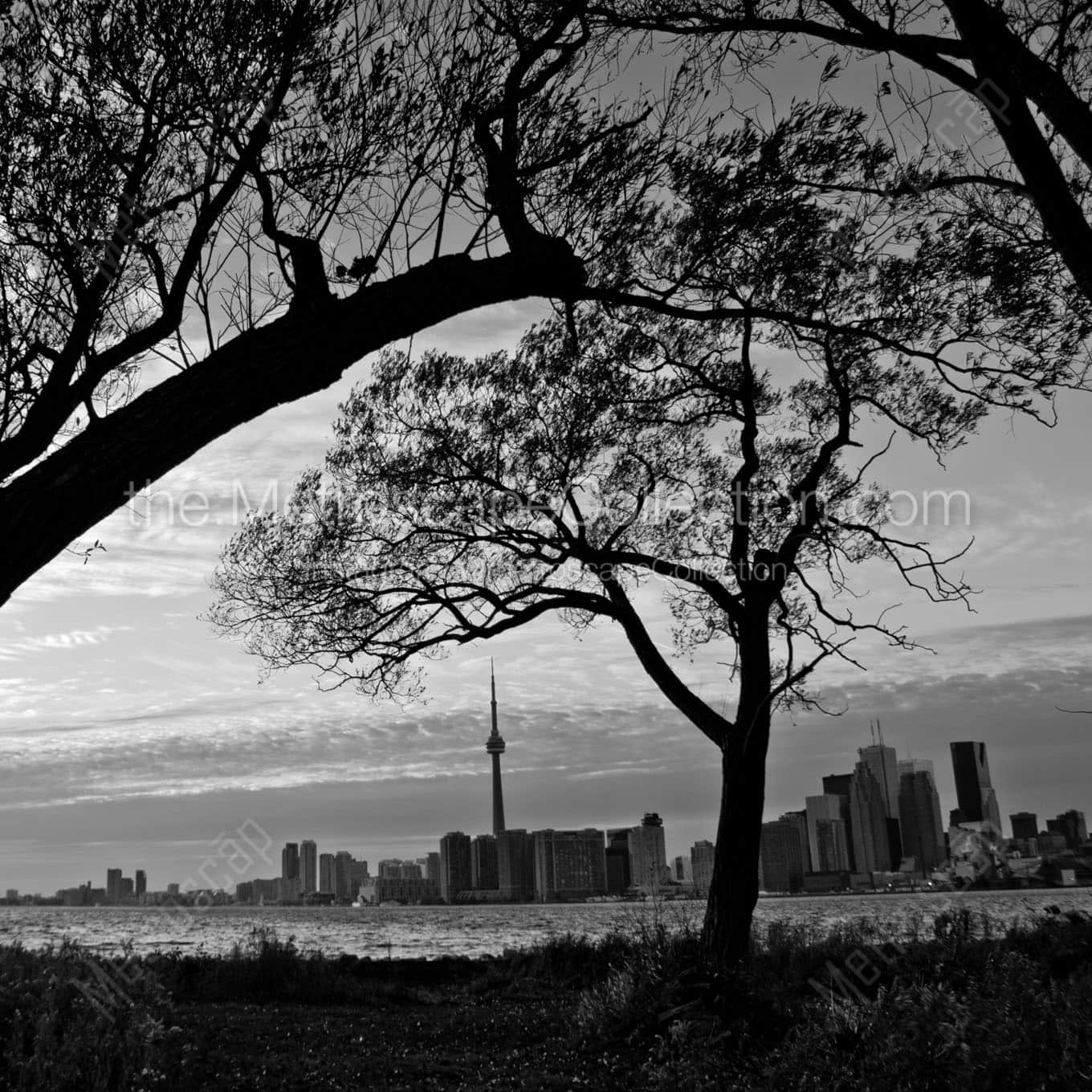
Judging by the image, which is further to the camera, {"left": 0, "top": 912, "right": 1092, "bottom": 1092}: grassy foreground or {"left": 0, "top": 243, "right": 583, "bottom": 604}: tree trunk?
{"left": 0, "top": 912, "right": 1092, "bottom": 1092}: grassy foreground

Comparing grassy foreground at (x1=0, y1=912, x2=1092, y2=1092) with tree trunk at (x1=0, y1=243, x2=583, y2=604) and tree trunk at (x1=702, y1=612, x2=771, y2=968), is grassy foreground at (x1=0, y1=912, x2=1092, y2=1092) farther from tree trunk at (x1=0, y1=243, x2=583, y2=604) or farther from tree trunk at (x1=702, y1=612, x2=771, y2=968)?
tree trunk at (x1=0, y1=243, x2=583, y2=604)

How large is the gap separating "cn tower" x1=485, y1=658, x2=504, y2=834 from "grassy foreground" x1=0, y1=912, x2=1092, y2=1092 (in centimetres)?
11071

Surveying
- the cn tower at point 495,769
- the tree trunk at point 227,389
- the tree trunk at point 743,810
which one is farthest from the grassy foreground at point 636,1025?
the cn tower at point 495,769

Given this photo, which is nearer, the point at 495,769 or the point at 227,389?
the point at 227,389

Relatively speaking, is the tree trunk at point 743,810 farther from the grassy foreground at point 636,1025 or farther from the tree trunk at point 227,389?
the tree trunk at point 227,389

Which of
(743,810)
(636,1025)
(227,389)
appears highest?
(227,389)

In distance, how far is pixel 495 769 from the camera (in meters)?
142

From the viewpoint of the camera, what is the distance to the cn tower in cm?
13225

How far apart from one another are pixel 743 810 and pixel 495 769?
135m

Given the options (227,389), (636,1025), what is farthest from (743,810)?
(227,389)

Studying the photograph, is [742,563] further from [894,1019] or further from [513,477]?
[894,1019]

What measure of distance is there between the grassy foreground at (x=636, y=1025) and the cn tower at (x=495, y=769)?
110714 mm

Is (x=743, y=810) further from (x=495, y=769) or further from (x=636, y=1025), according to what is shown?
(x=495, y=769)

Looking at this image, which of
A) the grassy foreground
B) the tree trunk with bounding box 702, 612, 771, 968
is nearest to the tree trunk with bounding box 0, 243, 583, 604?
the grassy foreground
